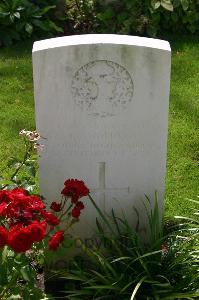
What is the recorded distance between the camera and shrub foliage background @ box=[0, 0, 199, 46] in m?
7.02

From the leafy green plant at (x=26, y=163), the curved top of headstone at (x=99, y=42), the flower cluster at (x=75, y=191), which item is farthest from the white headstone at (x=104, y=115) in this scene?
the flower cluster at (x=75, y=191)

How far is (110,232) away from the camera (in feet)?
12.6

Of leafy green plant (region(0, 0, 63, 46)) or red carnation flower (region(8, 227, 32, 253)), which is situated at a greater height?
leafy green plant (region(0, 0, 63, 46))

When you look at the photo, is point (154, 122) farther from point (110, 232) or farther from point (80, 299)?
point (80, 299)

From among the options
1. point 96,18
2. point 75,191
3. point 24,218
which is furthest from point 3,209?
point 96,18

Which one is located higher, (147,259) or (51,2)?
(51,2)

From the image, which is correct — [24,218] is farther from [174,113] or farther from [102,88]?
[174,113]

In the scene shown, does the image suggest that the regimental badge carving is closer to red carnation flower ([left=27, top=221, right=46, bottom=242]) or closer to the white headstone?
the white headstone

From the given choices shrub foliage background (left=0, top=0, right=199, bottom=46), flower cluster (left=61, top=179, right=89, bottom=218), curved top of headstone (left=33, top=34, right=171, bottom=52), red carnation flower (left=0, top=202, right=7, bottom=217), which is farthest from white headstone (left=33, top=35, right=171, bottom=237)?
shrub foliage background (left=0, top=0, right=199, bottom=46)

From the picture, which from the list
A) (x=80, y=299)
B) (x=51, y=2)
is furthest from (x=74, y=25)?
(x=80, y=299)

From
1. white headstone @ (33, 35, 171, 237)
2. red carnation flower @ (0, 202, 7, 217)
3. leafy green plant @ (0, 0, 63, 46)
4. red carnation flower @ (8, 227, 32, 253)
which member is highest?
leafy green plant @ (0, 0, 63, 46)

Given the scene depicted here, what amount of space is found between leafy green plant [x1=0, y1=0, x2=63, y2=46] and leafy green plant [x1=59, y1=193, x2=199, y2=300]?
3759 mm

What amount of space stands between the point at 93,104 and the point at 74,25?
3979 mm

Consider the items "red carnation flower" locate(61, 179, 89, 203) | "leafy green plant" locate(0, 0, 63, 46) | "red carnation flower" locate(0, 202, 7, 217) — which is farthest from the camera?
"leafy green plant" locate(0, 0, 63, 46)
